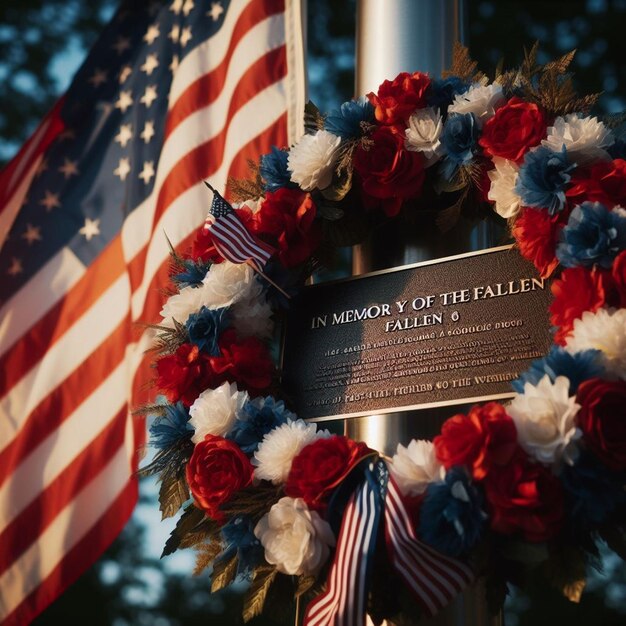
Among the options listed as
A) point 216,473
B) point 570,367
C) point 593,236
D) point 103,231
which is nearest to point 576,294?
point 593,236

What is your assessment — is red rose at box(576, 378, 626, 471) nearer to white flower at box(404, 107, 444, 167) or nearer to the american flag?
white flower at box(404, 107, 444, 167)

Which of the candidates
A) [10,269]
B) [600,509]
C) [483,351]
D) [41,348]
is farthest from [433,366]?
[10,269]

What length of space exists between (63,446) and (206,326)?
7.52ft

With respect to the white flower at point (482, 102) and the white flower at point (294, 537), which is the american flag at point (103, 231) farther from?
the white flower at point (294, 537)

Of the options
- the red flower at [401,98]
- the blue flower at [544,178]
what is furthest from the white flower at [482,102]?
the blue flower at [544,178]

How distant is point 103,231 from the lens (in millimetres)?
6023

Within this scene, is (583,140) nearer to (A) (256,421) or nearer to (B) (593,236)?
(B) (593,236)

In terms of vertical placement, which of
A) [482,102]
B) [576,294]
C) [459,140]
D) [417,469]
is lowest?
[417,469]

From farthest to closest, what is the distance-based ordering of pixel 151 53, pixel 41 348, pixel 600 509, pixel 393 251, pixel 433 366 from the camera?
pixel 151 53, pixel 41 348, pixel 393 251, pixel 433 366, pixel 600 509

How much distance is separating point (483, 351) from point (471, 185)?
58cm

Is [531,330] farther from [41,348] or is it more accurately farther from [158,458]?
[41,348]

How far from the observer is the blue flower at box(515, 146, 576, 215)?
3002mm

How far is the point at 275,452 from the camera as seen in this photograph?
9.95 feet

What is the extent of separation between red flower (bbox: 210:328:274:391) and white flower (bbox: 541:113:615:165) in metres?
1.23
